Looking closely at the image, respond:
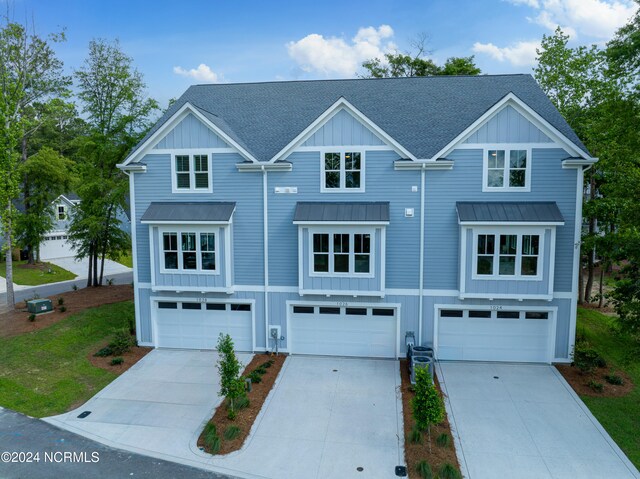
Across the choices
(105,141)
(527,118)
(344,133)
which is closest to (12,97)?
(105,141)

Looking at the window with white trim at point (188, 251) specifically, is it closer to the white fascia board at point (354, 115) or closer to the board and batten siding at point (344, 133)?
the white fascia board at point (354, 115)

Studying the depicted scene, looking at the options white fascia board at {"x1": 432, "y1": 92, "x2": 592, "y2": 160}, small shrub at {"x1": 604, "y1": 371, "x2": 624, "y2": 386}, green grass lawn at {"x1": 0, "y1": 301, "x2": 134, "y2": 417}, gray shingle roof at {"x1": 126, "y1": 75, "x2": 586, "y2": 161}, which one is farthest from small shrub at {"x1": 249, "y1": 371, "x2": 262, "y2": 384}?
small shrub at {"x1": 604, "y1": 371, "x2": 624, "y2": 386}

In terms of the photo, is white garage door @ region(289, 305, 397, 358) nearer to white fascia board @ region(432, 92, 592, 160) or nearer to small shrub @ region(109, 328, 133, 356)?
small shrub @ region(109, 328, 133, 356)

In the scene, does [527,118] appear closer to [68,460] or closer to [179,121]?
[179,121]

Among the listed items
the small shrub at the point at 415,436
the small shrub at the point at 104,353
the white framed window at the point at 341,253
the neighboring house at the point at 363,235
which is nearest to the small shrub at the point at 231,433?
the small shrub at the point at 415,436

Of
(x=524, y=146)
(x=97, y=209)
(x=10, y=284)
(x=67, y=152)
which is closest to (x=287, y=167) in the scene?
(x=524, y=146)

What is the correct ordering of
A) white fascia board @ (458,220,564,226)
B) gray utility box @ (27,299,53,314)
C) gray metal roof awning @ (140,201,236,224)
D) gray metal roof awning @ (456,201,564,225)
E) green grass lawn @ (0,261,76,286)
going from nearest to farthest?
white fascia board @ (458,220,564,226) < gray metal roof awning @ (456,201,564,225) < gray metal roof awning @ (140,201,236,224) < gray utility box @ (27,299,53,314) < green grass lawn @ (0,261,76,286)
